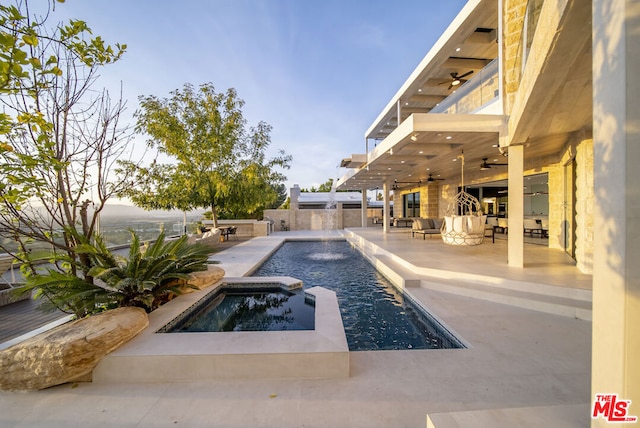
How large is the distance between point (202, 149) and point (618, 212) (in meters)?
13.0

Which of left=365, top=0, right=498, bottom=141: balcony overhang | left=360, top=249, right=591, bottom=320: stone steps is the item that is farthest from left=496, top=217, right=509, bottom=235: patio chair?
left=360, top=249, right=591, bottom=320: stone steps

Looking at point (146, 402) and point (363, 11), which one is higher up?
point (363, 11)

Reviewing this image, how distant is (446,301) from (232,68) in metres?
12.6

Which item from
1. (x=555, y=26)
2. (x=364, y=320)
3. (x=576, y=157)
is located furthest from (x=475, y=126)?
(x=364, y=320)

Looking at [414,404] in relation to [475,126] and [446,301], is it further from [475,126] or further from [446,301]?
[475,126]

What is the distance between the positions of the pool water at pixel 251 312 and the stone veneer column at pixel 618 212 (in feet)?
10.8

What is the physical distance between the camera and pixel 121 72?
372cm

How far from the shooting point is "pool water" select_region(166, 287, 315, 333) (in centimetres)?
420

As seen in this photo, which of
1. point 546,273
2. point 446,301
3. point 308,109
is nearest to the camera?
point 446,301

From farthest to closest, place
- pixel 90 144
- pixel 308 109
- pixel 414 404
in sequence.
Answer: pixel 308 109 < pixel 90 144 < pixel 414 404

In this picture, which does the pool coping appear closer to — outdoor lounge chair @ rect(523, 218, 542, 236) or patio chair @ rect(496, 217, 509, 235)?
outdoor lounge chair @ rect(523, 218, 542, 236)

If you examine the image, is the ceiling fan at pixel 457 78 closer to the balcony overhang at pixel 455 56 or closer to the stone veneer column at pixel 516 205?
the balcony overhang at pixel 455 56

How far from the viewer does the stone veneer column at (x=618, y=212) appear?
1316 millimetres

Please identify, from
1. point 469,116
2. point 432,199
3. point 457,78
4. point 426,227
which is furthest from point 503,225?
point 469,116
